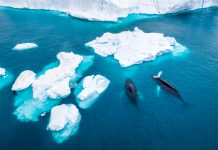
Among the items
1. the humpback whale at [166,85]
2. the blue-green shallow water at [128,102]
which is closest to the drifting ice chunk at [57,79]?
the blue-green shallow water at [128,102]

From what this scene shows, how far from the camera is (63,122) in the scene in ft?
88.6

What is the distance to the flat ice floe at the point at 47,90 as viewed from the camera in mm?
29703

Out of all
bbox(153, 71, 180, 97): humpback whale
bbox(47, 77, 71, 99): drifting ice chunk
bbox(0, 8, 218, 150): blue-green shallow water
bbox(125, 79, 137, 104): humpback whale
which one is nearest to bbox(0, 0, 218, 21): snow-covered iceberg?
bbox(0, 8, 218, 150): blue-green shallow water

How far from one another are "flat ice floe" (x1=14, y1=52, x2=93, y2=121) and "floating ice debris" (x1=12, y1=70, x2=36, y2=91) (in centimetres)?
41

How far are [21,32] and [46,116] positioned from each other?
2726 centimetres

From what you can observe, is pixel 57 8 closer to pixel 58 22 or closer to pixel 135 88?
pixel 58 22

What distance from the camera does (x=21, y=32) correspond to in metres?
50.4

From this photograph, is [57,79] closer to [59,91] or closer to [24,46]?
[59,91]

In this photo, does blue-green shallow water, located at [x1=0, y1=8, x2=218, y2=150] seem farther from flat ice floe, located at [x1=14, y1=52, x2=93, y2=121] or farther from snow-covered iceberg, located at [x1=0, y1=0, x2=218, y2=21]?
snow-covered iceberg, located at [x1=0, y1=0, x2=218, y2=21]

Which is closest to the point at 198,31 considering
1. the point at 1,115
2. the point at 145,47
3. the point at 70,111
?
the point at 145,47

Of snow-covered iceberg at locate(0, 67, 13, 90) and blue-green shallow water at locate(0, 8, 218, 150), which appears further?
snow-covered iceberg at locate(0, 67, 13, 90)

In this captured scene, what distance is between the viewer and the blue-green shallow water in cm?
2538

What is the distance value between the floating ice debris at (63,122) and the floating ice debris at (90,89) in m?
2.12

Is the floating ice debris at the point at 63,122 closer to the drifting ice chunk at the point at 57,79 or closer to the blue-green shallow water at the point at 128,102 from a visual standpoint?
the blue-green shallow water at the point at 128,102
